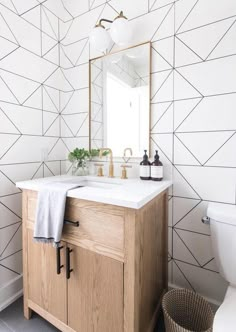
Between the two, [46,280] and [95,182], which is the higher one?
[95,182]

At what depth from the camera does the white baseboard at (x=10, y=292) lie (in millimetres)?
1288

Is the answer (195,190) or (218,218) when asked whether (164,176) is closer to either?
(195,190)

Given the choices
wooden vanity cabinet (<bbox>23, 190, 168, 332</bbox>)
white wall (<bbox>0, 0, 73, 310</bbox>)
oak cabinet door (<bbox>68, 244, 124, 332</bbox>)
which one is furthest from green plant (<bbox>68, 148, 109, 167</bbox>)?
oak cabinet door (<bbox>68, 244, 124, 332</bbox>)

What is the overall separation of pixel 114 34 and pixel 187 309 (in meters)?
1.75

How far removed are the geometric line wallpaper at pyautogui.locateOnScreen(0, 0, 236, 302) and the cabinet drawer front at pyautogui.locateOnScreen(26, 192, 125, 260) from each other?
1.88ft

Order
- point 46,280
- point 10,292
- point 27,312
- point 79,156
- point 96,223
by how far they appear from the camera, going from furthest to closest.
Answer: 1. point 79,156
2. point 10,292
3. point 27,312
4. point 46,280
5. point 96,223

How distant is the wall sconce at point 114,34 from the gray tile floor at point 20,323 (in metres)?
1.81

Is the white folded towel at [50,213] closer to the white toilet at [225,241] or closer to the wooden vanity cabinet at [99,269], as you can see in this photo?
the wooden vanity cabinet at [99,269]

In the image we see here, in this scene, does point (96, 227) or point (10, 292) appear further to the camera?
point (10, 292)

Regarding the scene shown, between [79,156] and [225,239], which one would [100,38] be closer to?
[79,156]

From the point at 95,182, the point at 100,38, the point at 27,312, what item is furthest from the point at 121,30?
the point at 27,312

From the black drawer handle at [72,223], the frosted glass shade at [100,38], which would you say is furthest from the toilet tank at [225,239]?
the frosted glass shade at [100,38]

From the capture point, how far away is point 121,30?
125 cm

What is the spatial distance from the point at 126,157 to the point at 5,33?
1.14m
